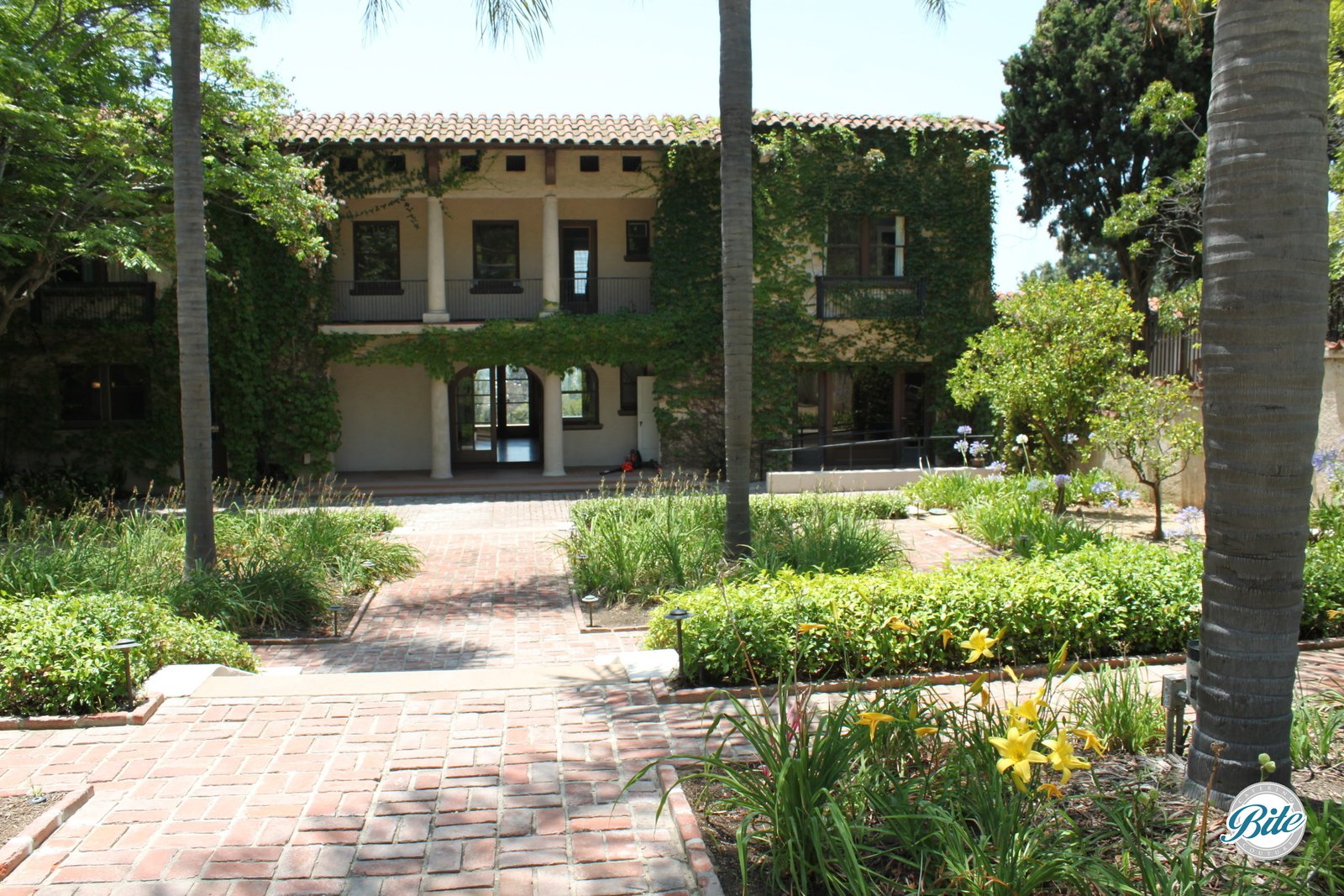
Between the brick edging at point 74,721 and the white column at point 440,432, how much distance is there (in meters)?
14.7

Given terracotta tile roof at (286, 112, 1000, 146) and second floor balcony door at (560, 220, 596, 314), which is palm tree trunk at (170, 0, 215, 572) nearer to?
terracotta tile roof at (286, 112, 1000, 146)

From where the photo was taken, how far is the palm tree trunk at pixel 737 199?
9.16 metres

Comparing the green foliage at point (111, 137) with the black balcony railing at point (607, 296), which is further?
the black balcony railing at point (607, 296)

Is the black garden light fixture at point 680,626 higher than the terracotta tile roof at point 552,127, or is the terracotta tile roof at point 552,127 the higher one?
the terracotta tile roof at point 552,127

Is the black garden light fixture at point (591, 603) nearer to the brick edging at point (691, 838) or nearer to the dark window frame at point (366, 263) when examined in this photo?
the brick edging at point (691, 838)

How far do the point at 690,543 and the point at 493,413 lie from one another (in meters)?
14.1

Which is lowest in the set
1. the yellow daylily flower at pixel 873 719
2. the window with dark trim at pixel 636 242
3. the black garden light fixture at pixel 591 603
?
the black garden light fixture at pixel 591 603

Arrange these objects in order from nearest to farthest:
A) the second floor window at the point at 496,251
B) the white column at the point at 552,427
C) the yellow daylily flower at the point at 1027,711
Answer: the yellow daylily flower at the point at 1027,711 → the white column at the point at 552,427 → the second floor window at the point at 496,251

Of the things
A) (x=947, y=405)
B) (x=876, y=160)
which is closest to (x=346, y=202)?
(x=876, y=160)

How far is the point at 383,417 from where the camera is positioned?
21734mm

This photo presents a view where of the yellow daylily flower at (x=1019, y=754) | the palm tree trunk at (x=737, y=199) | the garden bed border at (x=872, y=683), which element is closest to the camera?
the yellow daylily flower at (x=1019, y=754)

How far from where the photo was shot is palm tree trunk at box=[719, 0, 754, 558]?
9164 millimetres

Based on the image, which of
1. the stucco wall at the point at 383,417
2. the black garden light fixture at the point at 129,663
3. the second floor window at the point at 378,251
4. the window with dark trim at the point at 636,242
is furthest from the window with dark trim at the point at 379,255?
the black garden light fixture at the point at 129,663

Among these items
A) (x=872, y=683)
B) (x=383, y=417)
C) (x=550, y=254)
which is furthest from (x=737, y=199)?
(x=383, y=417)
